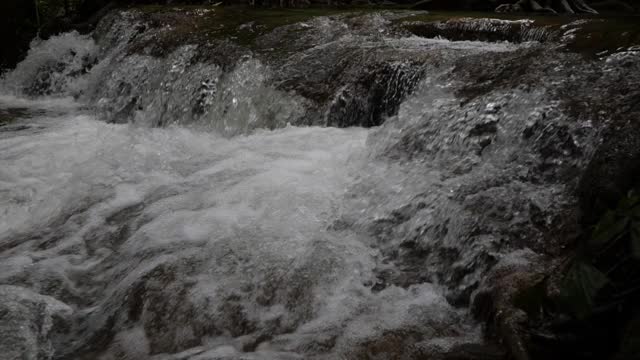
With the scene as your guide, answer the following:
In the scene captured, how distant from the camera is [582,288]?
1.52 m

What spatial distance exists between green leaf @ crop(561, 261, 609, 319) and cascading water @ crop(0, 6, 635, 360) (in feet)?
2.84

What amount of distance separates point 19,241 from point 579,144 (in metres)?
3.46

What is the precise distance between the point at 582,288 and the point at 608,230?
0.17 meters

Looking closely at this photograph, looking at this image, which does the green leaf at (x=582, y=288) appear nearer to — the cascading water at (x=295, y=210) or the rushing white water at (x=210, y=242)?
the cascading water at (x=295, y=210)

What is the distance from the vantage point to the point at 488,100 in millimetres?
3883

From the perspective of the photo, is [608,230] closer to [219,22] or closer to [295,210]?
[295,210]

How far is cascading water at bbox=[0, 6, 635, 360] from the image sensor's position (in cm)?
263

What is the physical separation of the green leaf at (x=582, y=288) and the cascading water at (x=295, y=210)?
0.87 meters

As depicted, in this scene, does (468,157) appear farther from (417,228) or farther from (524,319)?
(524,319)

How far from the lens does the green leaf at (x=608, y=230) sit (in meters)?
1.50

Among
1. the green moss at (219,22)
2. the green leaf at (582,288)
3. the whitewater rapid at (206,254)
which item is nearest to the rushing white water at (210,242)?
the whitewater rapid at (206,254)

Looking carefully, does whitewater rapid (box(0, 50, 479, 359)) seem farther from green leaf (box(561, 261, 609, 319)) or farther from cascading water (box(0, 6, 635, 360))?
green leaf (box(561, 261, 609, 319))

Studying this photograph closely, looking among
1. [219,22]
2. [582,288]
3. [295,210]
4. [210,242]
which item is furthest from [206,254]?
[219,22]

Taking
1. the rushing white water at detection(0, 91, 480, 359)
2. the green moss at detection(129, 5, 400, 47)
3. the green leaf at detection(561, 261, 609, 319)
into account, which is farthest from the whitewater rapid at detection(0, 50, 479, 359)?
the green moss at detection(129, 5, 400, 47)
